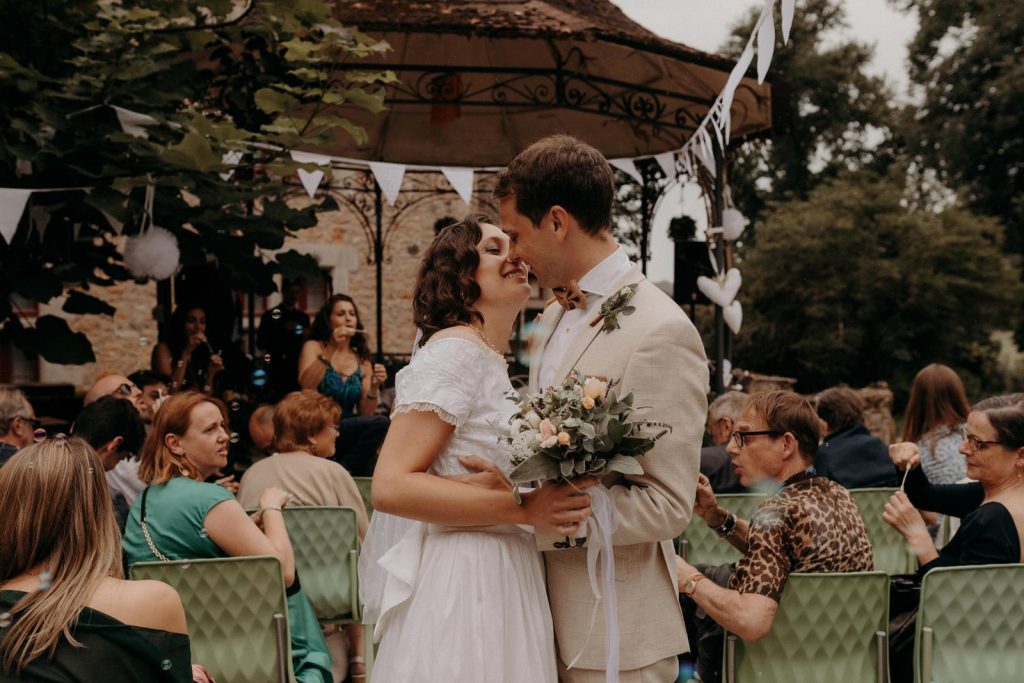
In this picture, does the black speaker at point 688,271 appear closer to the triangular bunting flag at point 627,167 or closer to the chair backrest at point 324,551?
the triangular bunting flag at point 627,167

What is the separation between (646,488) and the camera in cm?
223

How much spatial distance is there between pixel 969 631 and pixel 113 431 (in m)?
3.25

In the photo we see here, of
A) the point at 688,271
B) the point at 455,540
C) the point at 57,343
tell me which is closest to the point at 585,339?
the point at 455,540

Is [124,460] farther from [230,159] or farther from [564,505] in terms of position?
[564,505]

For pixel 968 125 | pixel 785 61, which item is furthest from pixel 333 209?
pixel 785 61

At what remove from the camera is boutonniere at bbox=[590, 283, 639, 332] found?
2291mm

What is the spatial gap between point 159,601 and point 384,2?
25.4 ft

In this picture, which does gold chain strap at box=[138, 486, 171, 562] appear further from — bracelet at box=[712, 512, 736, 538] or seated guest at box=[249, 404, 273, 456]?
seated guest at box=[249, 404, 273, 456]

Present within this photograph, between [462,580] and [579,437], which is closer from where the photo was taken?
[579,437]

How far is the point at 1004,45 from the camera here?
27.2 metres

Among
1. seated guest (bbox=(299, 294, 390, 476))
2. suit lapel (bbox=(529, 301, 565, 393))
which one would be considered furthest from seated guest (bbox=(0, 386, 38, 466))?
suit lapel (bbox=(529, 301, 565, 393))

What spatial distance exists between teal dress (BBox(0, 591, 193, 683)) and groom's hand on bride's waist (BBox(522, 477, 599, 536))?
2.45ft

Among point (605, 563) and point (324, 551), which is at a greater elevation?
point (605, 563)

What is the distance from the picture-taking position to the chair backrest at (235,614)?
3752 mm
